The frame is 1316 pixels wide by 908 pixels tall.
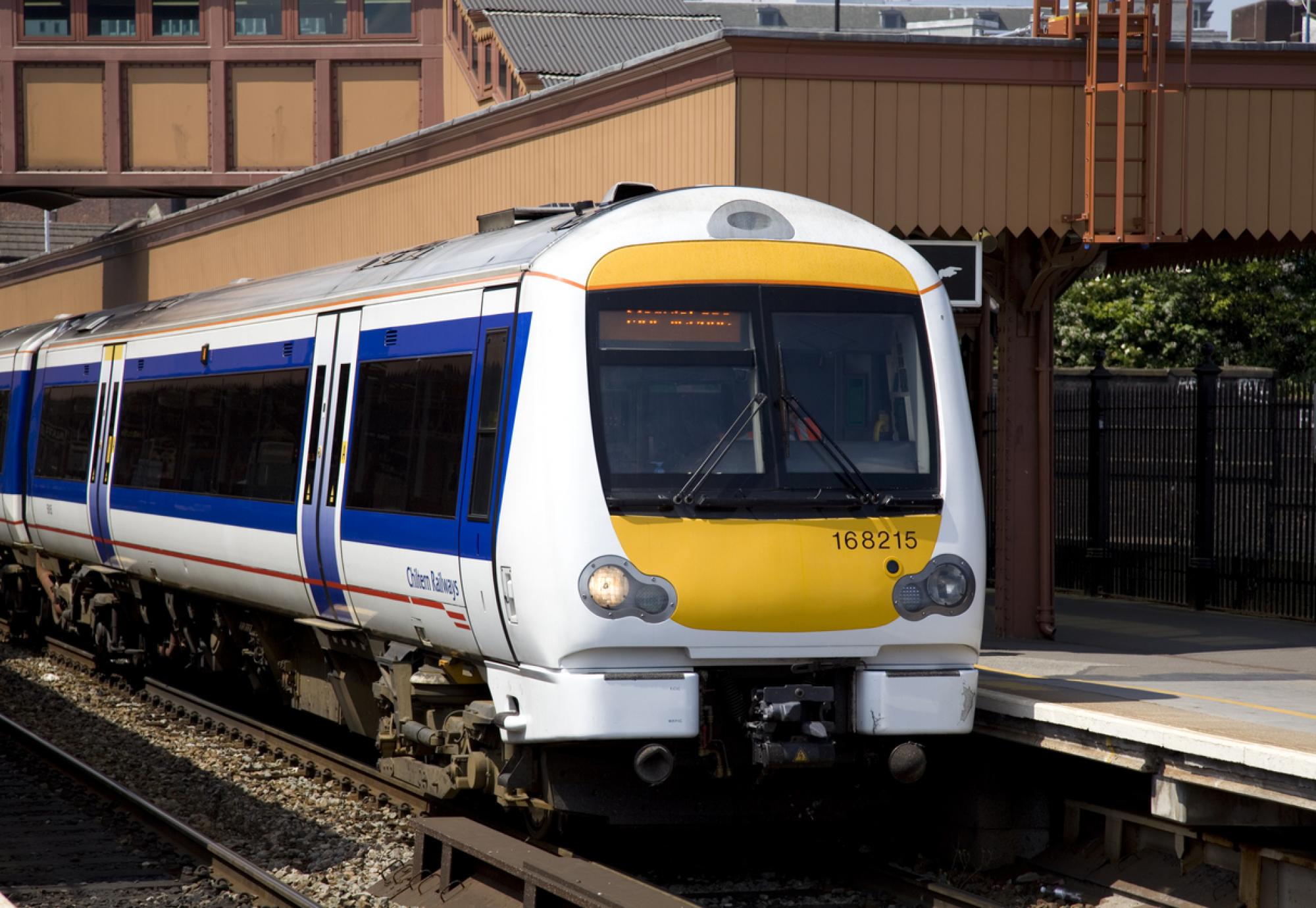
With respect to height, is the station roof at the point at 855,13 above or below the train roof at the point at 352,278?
above

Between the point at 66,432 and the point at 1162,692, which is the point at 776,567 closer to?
the point at 1162,692

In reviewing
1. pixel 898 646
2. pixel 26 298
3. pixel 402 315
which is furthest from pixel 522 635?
pixel 26 298

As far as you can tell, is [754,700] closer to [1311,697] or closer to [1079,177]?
[1311,697]

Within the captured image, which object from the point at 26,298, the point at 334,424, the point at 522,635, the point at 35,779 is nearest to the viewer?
the point at 522,635

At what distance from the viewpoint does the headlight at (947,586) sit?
7.70m

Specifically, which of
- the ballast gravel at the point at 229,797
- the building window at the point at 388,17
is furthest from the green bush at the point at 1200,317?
the ballast gravel at the point at 229,797

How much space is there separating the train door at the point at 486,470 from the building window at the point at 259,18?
19325 millimetres

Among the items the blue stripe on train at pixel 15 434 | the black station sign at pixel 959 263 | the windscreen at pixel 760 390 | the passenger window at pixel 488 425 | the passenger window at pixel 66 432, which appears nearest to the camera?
the windscreen at pixel 760 390

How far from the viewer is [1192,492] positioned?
14891mm

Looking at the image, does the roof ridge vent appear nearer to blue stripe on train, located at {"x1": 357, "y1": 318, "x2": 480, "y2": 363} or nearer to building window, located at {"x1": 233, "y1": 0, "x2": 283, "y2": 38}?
blue stripe on train, located at {"x1": 357, "y1": 318, "x2": 480, "y2": 363}

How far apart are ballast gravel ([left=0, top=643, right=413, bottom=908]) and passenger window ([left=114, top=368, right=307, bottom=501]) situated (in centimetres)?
184

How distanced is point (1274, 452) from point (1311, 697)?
5166mm

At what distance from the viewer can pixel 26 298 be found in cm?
3228

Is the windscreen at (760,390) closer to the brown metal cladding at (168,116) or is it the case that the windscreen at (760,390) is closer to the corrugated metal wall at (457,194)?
the corrugated metal wall at (457,194)
